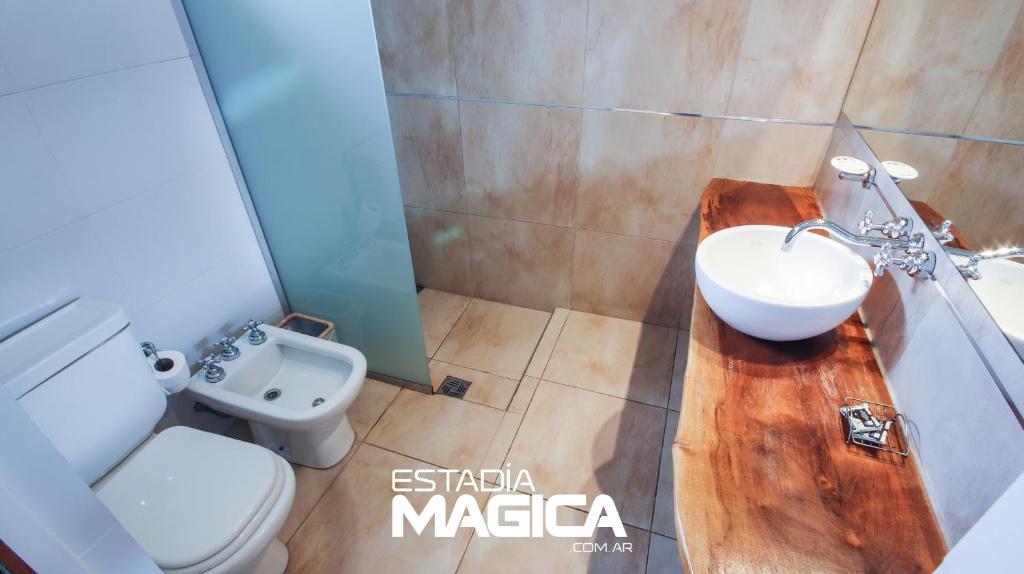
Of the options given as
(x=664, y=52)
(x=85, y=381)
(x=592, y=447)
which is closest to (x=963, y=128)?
(x=664, y=52)

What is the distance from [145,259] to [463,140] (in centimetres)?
132

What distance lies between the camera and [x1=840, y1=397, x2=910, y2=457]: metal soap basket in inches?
36.7

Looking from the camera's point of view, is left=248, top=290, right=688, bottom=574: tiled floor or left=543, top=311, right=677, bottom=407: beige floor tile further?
left=543, top=311, right=677, bottom=407: beige floor tile

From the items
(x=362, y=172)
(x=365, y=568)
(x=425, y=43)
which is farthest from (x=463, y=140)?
(x=365, y=568)

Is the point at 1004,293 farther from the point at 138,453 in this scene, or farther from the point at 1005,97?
the point at 138,453

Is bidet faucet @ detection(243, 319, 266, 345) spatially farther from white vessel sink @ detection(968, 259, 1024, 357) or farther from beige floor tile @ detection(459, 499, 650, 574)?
white vessel sink @ detection(968, 259, 1024, 357)

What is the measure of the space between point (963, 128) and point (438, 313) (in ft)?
7.25

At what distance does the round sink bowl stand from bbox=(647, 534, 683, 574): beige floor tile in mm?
861

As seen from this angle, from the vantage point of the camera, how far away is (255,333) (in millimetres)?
1867

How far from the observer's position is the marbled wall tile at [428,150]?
7.29 ft

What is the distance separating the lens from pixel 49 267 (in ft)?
4.30

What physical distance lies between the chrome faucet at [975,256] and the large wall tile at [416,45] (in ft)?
5.99

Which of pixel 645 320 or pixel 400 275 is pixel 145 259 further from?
pixel 645 320

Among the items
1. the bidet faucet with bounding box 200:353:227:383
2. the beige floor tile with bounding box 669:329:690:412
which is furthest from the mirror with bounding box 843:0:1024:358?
the bidet faucet with bounding box 200:353:227:383
